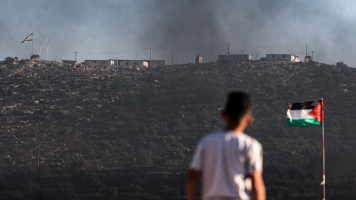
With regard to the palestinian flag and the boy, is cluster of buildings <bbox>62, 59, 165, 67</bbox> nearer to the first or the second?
the palestinian flag

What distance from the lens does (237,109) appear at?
19.3 ft

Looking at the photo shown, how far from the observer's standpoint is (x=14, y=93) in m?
101

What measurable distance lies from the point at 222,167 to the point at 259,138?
73357mm

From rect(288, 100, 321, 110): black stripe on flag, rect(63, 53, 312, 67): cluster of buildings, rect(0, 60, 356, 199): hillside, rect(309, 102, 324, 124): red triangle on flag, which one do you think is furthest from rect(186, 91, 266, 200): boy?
rect(63, 53, 312, 67): cluster of buildings

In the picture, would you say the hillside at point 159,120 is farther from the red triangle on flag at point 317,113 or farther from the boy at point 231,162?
the boy at point 231,162

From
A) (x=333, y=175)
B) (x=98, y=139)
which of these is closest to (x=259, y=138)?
(x=333, y=175)

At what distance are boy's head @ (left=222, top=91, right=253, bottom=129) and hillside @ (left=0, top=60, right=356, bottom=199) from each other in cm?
5122

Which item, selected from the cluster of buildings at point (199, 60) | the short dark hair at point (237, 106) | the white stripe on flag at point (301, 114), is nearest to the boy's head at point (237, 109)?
the short dark hair at point (237, 106)

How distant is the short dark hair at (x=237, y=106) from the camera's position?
5.81m

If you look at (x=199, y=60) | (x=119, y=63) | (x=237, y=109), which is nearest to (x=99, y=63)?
(x=119, y=63)

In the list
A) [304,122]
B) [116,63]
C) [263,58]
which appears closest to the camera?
[304,122]

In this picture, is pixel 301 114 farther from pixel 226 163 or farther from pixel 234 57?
pixel 234 57

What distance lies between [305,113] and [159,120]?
6835 centimetres

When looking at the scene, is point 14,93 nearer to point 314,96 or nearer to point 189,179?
point 314,96
